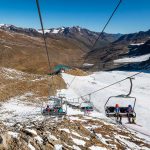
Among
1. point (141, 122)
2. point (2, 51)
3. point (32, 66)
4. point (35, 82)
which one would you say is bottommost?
point (141, 122)

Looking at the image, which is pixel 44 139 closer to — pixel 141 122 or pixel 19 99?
pixel 141 122

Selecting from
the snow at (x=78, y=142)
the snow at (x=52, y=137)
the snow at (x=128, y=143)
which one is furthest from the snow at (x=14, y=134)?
the snow at (x=128, y=143)

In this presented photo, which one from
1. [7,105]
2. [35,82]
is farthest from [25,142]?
[35,82]

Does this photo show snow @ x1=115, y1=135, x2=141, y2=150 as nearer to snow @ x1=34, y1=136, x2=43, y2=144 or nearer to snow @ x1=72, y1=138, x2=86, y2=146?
snow @ x1=72, y1=138, x2=86, y2=146

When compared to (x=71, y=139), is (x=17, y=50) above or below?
above

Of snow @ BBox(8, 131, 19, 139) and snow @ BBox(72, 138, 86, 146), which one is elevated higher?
snow @ BBox(8, 131, 19, 139)

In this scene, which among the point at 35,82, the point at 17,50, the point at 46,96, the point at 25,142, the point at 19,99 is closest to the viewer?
the point at 25,142

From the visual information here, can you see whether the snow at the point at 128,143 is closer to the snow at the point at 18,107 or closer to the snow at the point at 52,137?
the snow at the point at 52,137

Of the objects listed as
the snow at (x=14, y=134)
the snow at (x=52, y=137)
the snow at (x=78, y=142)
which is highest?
the snow at (x=14, y=134)

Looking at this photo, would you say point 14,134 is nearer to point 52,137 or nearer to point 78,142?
point 52,137

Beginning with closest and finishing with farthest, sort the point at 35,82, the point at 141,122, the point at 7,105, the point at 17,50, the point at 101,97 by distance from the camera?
the point at 141,122 < the point at 7,105 < the point at 101,97 < the point at 35,82 < the point at 17,50

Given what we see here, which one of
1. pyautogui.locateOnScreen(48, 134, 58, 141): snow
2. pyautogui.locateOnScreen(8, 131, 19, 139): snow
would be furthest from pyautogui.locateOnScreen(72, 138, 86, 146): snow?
pyautogui.locateOnScreen(8, 131, 19, 139): snow
